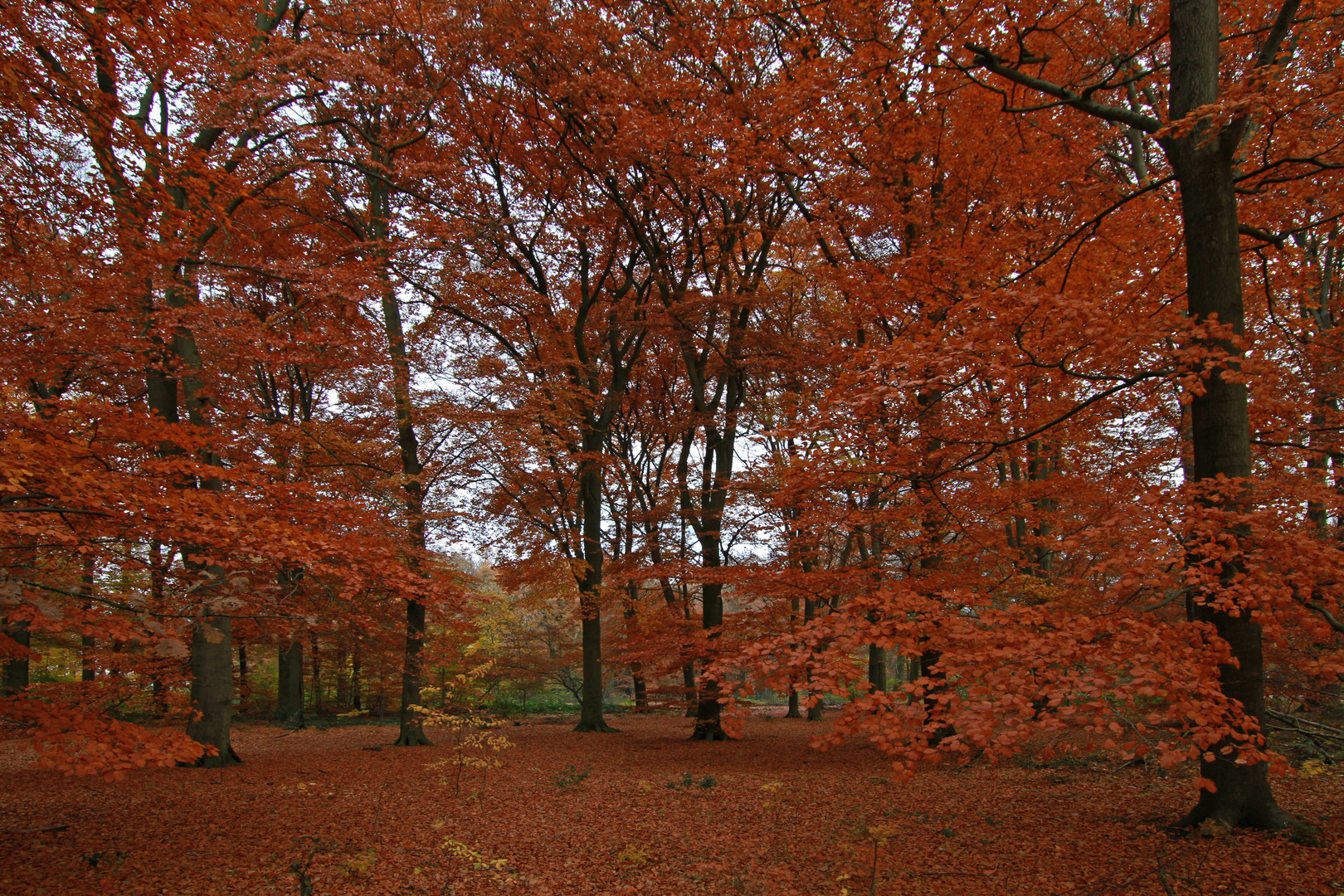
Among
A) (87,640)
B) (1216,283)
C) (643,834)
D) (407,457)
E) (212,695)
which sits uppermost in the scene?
(1216,283)

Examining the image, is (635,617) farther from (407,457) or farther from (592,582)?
(407,457)

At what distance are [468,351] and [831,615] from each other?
495 inches

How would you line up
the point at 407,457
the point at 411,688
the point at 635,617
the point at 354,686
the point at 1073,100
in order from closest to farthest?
1. the point at 1073,100
2. the point at 411,688
3. the point at 407,457
4. the point at 635,617
5. the point at 354,686

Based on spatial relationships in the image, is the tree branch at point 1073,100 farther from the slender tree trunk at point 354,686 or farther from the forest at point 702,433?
the slender tree trunk at point 354,686

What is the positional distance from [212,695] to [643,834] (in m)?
6.61

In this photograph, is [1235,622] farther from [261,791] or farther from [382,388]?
[382,388]

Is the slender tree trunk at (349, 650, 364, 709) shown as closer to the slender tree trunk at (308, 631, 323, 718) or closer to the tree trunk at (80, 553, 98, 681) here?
the slender tree trunk at (308, 631, 323, 718)

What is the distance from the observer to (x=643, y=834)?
241 inches

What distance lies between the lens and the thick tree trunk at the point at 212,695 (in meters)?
8.66

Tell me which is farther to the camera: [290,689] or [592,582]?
[290,689]

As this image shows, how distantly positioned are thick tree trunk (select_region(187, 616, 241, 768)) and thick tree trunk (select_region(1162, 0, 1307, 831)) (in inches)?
417

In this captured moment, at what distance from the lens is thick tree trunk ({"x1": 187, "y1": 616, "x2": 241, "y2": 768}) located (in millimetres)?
8664

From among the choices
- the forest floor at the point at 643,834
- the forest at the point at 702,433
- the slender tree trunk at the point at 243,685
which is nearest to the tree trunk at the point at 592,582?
the forest at the point at 702,433

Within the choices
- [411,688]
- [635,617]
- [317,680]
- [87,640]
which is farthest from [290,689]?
[635,617]
